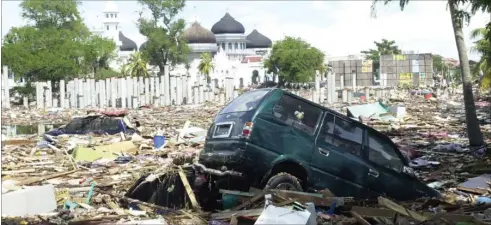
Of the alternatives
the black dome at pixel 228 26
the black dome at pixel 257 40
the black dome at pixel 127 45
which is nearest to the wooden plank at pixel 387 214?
the black dome at pixel 228 26

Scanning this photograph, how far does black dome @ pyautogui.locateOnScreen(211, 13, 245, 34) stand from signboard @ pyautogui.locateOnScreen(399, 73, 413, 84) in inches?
1527

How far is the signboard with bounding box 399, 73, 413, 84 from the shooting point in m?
71.5

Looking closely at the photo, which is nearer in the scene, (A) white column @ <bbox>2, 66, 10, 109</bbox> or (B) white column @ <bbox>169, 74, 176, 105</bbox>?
(A) white column @ <bbox>2, 66, 10, 109</bbox>

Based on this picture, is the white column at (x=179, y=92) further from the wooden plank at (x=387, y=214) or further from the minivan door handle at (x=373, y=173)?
the wooden plank at (x=387, y=214)

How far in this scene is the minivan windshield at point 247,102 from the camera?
315 inches

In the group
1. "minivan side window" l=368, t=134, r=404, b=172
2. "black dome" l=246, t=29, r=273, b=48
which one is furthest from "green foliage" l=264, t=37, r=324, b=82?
"minivan side window" l=368, t=134, r=404, b=172

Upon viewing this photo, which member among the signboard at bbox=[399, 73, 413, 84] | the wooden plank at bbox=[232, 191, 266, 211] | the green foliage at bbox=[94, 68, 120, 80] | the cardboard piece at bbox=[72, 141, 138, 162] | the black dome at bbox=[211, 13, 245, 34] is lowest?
the cardboard piece at bbox=[72, 141, 138, 162]

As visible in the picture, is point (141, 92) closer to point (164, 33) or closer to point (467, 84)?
point (164, 33)

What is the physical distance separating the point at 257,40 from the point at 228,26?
11.8 metres

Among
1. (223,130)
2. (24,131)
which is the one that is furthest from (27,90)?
(223,130)

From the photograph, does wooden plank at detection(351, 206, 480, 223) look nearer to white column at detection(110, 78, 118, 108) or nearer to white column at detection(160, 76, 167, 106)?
white column at detection(160, 76, 167, 106)

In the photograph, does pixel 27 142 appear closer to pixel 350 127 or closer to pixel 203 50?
pixel 350 127

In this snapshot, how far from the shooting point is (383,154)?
8773mm

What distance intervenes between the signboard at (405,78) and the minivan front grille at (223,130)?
216ft
